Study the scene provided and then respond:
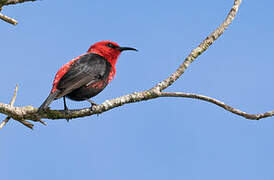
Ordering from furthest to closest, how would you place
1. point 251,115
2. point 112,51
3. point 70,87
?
1. point 112,51
2. point 70,87
3. point 251,115

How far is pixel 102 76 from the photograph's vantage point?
5781 millimetres

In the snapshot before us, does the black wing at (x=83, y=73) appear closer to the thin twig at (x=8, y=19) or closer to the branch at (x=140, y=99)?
the branch at (x=140, y=99)

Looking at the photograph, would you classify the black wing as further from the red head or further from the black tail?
the red head

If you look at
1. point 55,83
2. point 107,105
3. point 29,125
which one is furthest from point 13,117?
point 107,105

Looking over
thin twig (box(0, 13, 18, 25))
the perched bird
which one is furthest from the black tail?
thin twig (box(0, 13, 18, 25))

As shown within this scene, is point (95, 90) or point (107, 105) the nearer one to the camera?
point (107, 105)

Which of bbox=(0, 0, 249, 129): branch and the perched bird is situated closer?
bbox=(0, 0, 249, 129): branch

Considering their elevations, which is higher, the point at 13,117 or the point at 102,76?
the point at 102,76

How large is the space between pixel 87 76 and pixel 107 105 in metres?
1.51

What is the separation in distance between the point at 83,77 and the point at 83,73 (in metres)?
0.08

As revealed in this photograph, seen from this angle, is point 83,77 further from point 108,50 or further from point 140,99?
point 140,99

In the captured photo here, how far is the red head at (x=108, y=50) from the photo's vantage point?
6477 mm

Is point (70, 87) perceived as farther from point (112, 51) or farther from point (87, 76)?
point (112, 51)

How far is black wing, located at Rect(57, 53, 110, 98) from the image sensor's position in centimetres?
513
